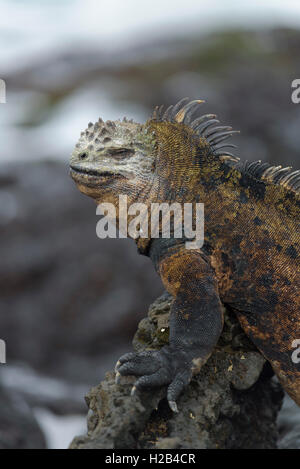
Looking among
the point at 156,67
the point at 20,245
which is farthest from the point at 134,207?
the point at 156,67

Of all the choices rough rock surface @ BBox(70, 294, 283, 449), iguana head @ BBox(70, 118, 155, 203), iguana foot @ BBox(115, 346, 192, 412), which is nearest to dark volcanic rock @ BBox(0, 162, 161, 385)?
rough rock surface @ BBox(70, 294, 283, 449)

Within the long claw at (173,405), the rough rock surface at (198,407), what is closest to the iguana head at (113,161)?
the rough rock surface at (198,407)

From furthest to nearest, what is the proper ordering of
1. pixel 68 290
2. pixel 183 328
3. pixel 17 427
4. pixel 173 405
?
pixel 68 290, pixel 17 427, pixel 183 328, pixel 173 405

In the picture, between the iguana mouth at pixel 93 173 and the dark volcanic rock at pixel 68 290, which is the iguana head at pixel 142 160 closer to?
the iguana mouth at pixel 93 173

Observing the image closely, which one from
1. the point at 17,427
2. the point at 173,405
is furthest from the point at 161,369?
the point at 17,427

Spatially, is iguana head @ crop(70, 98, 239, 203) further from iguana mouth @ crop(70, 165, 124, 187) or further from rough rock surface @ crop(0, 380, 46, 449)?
rough rock surface @ crop(0, 380, 46, 449)

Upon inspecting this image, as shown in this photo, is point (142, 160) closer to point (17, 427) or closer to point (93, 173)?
point (93, 173)
